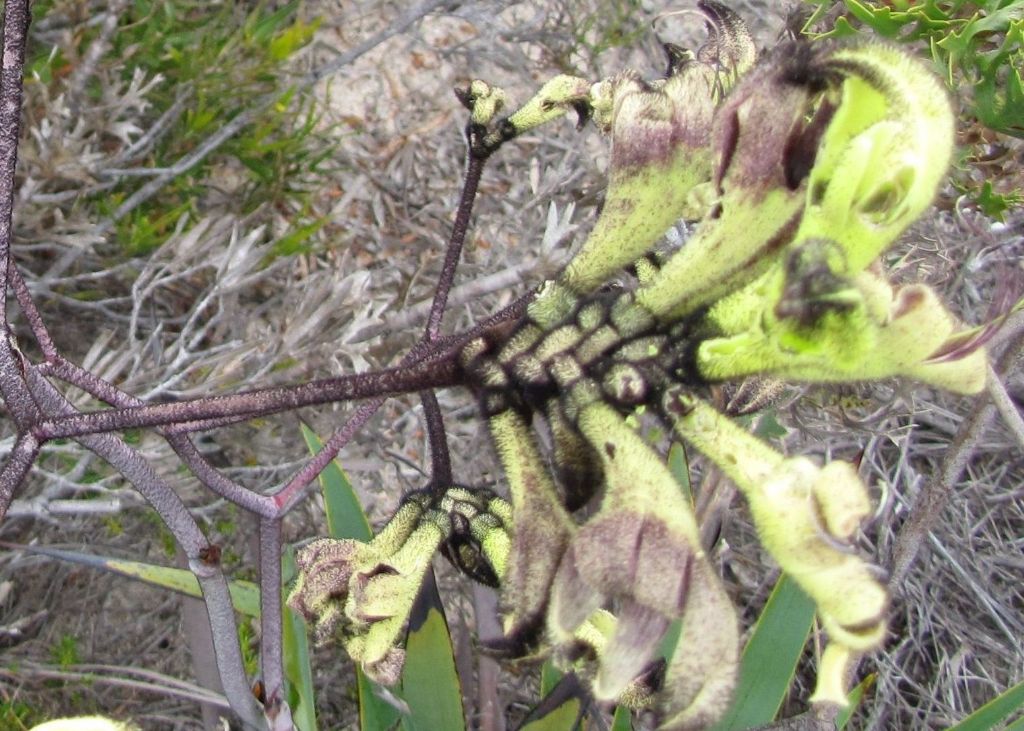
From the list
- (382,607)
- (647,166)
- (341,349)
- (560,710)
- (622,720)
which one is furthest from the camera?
(341,349)

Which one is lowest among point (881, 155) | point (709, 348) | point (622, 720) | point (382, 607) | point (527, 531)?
point (622, 720)

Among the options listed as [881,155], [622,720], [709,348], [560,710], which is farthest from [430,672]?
[881,155]

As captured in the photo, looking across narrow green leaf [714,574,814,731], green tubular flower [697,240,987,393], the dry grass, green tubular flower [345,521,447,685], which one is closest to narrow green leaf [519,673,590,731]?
narrow green leaf [714,574,814,731]

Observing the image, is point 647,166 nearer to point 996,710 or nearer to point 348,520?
point 348,520

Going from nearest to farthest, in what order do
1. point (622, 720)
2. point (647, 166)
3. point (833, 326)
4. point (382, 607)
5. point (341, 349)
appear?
point (833, 326), point (647, 166), point (382, 607), point (622, 720), point (341, 349)

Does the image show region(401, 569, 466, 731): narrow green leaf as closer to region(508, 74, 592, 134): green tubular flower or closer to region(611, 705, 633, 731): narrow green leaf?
region(611, 705, 633, 731): narrow green leaf

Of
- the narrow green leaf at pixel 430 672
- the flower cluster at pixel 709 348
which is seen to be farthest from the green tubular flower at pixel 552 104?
the narrow green leaf at pixel 430 672

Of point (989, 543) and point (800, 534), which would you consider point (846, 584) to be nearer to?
point (800, 534)
